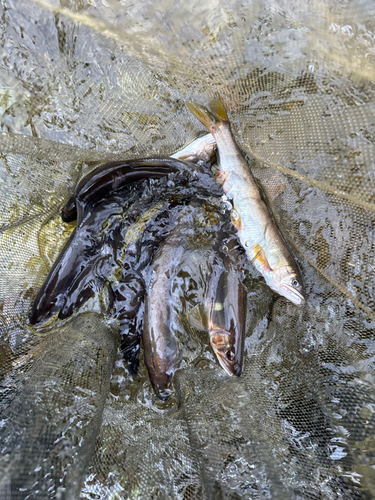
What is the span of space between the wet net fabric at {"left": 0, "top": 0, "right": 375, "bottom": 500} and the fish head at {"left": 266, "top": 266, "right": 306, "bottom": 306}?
0.09 metres

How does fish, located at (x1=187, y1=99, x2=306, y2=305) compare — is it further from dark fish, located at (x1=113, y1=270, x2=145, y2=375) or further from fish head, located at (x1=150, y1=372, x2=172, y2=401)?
fish head, located at (x1=150, y1=372, x2=172, y2=401)

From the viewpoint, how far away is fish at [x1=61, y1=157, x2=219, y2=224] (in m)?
2.24

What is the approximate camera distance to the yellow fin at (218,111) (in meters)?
2.31

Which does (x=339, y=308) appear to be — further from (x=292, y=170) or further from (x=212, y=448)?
(x=212, y=448)

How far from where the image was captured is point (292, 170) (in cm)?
223

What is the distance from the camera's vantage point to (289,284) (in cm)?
218

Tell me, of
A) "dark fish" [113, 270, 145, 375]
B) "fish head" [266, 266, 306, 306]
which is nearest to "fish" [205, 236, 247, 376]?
"fish head" [266, 266, 306, 306]

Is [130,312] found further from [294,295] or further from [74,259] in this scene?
[294,295]

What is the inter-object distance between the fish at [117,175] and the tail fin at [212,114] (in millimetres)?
332

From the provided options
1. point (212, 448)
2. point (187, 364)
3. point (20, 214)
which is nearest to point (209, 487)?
point (212, 448)

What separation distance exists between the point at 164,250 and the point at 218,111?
1124 millimetres

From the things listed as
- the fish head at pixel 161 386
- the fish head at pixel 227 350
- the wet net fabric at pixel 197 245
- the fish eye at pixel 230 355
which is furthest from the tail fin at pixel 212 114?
the fish head at pixel 161 386

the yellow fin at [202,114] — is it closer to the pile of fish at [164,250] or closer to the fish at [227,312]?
the pile of fish at [164,250]


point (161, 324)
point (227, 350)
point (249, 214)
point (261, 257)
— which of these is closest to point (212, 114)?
point (249, 214)
